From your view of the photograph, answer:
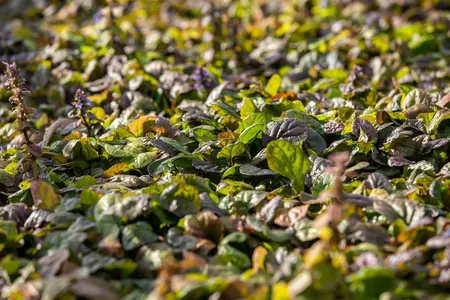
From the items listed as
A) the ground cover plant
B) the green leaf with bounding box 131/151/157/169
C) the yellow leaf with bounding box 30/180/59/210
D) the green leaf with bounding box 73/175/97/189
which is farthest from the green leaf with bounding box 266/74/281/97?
the yellow leaf with bounding box 30/180/59/210

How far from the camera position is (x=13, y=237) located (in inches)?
109

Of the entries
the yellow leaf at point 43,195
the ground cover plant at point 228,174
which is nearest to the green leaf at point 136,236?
the ground cover plant at point 228,174

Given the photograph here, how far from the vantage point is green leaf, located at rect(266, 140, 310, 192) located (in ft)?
10.4

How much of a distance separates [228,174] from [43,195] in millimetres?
959

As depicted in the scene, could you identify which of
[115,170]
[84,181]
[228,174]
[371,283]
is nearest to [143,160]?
[115,170]

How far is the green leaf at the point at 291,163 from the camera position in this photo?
318 centimetres

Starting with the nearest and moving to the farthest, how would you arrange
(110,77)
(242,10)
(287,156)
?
(287,156), (110,77), (242,10)

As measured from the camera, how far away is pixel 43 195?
300cm

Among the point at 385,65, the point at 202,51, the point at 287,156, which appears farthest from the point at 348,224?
the point at 202,51

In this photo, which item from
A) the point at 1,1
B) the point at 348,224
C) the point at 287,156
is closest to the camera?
the point at 348,224

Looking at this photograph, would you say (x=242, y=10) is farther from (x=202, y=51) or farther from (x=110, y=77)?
(x=110, y=77)

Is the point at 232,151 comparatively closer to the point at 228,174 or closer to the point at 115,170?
the point at 228,174

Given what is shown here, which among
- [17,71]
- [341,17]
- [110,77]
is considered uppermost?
[17,71]

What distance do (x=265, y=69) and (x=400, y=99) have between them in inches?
71.6
